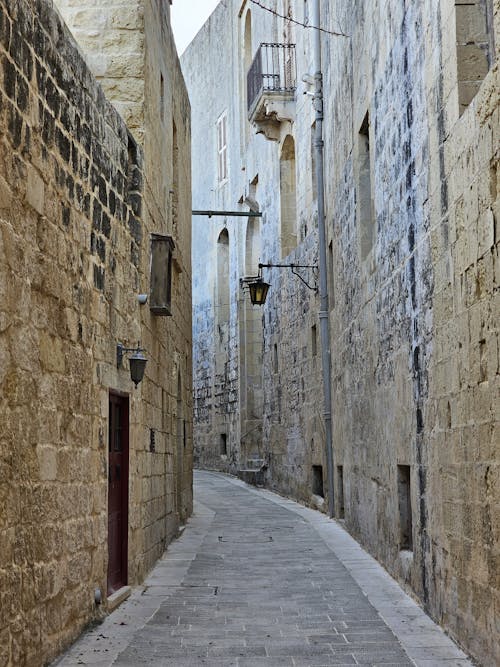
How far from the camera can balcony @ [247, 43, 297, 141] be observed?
16.8 meters

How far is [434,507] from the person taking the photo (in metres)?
5.76

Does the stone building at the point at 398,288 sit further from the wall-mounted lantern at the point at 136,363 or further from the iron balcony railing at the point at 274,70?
the wall-mounted lantern at the point at 136,363

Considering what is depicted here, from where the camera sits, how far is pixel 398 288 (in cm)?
704

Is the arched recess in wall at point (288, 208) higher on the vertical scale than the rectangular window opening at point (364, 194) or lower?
higher

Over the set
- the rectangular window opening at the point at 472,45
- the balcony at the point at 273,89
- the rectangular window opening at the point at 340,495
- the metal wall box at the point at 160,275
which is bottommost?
the rectangular window opening at the point at 340,495

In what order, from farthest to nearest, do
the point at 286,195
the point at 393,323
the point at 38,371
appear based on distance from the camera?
the point at 286,195, the point at 393,323, the point at 38,371

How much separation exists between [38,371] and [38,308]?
0.33 m

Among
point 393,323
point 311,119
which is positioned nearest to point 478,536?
point 393,323

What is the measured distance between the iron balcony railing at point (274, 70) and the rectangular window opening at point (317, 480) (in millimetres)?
7477

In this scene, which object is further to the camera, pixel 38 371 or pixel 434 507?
pixel 434 507

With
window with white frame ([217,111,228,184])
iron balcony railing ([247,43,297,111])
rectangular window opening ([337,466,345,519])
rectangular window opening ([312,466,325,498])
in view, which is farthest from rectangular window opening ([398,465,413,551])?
window with white frame ([217,111,228,184])

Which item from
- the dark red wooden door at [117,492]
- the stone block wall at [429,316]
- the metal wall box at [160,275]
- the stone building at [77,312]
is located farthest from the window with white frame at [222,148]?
the dark red wooden door at [117,492]

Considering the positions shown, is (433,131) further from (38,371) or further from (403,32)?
(38,371)

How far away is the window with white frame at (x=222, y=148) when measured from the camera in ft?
83.4
